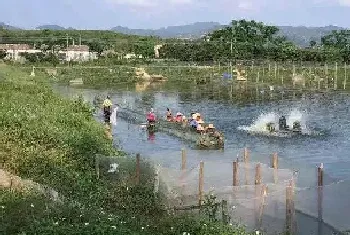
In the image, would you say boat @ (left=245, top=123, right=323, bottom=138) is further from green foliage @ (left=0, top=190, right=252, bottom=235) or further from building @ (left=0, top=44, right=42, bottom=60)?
building @ (left=0, top=44, right=42, bottom=60)

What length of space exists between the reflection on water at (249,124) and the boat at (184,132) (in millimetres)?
488

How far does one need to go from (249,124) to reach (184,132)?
6.93 m

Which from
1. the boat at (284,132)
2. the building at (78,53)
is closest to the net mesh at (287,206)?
the boat at (284,132)

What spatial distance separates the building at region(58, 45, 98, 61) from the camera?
337ft

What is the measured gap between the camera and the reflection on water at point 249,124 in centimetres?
2402

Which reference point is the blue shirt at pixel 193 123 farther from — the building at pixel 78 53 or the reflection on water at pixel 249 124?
the building at pixel 78 53

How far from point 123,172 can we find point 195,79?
201ft

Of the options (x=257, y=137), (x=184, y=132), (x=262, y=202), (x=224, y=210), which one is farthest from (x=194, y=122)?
(x=262, y=202)

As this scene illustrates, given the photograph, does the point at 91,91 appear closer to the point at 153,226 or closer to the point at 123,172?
the point at 123,172

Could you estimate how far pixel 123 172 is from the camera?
15.9 metres

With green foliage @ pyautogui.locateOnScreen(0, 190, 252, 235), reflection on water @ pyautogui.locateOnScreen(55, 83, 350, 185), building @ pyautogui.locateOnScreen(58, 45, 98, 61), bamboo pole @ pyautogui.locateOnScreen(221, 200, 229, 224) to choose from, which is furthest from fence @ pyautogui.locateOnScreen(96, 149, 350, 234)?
building @ pyautogui.locateOnScreen(58, 45, 98, 61)

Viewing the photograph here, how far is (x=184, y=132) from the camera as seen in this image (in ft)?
99.6

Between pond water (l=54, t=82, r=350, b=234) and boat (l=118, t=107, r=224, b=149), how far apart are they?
492 mm

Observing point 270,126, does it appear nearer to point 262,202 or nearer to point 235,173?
point 235,173
